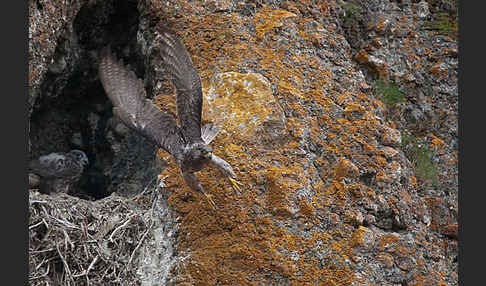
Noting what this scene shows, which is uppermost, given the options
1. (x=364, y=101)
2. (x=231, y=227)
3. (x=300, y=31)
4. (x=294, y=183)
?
(x=300, y=31)

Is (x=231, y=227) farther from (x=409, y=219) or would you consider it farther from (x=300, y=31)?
(x=300, y=31)

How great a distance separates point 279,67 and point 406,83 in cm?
142

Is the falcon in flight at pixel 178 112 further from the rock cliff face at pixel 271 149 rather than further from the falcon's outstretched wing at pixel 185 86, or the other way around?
the rock cliff face at pixel 271 149

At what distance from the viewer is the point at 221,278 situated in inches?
183

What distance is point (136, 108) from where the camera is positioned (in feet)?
17.4

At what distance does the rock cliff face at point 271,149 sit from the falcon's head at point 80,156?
0.63 feet

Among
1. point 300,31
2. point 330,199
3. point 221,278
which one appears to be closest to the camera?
point 221,278

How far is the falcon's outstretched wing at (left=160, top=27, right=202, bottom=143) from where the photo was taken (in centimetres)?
482

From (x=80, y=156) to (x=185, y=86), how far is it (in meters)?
2.13

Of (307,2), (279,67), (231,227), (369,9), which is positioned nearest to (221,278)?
(231,227)

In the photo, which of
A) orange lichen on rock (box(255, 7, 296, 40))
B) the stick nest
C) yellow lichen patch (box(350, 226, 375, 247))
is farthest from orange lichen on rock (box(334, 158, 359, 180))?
the stick nest

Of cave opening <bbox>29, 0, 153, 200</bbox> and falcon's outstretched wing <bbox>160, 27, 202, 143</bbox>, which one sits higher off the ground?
falcon's outstretched wing <bbox>160, 27, 202, 143</bbox>

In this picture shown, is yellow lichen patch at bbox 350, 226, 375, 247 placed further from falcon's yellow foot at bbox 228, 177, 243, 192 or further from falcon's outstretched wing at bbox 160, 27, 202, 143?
falcon's outstretched wing at bbox 160, 27, 202, 143

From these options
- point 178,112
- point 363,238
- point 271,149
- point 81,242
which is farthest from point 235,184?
point 81,242
